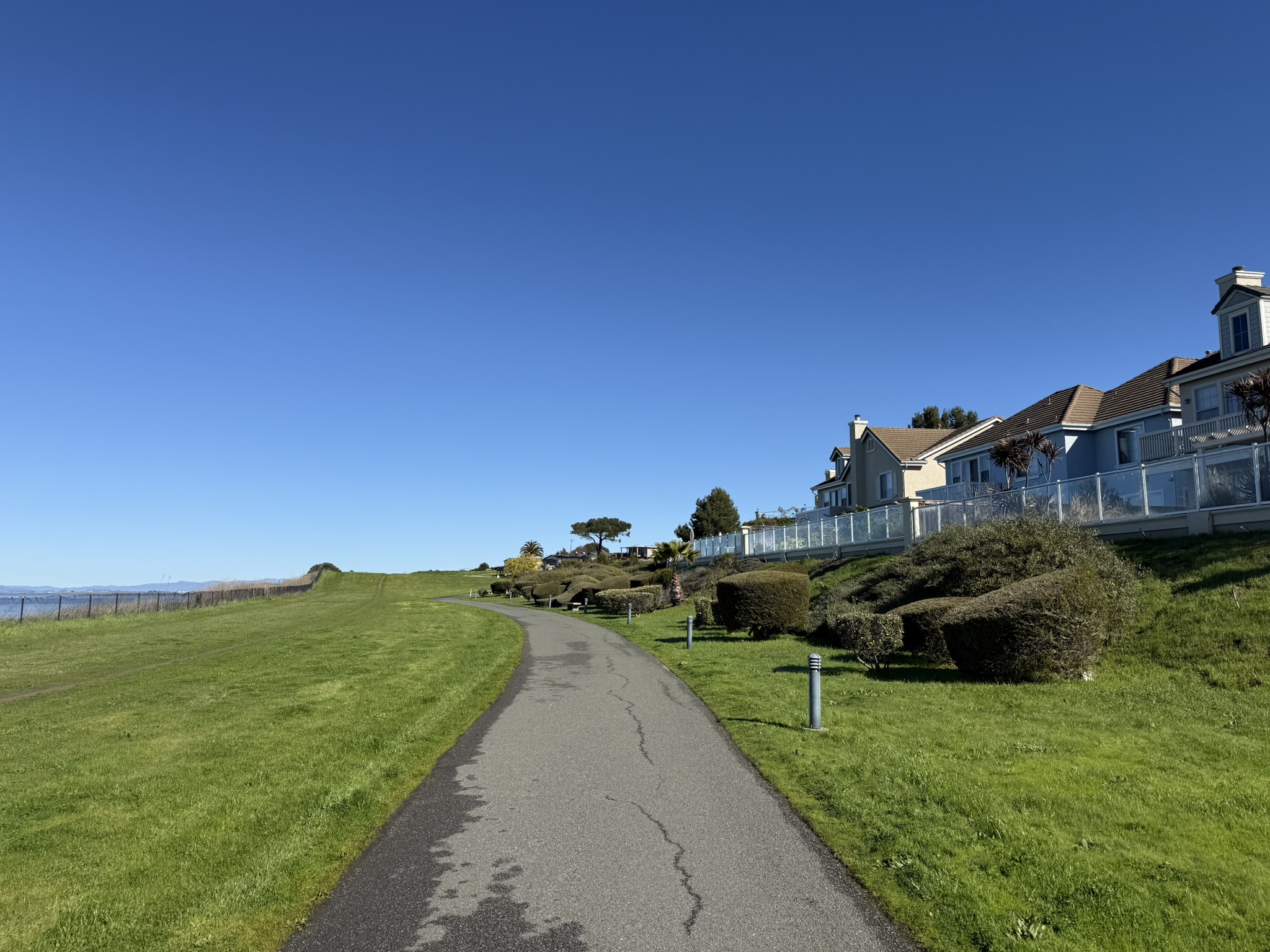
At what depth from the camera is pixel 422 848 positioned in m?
6.32

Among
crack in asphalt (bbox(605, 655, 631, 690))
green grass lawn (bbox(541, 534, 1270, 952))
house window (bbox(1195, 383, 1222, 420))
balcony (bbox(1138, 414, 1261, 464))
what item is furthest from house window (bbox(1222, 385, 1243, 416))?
crack in asphalt (bbox(605, 655, 631, 690))

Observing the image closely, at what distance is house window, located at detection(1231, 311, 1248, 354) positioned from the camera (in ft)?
96.6

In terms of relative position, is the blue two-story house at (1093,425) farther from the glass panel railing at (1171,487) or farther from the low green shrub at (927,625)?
the low green shrub at (927,625)

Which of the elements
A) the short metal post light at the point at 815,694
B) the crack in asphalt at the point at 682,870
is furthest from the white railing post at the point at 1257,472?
the crack in asphalt at the point at 682,870

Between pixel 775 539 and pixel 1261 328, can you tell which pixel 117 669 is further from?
pixel 1261 328

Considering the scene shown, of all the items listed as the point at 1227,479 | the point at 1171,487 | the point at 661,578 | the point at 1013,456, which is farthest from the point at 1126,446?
the point at 661,578

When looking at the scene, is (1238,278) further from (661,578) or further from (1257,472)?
(661,578)

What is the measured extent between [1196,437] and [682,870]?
3028 cm

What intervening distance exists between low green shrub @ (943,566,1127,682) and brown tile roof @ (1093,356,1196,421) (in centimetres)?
2571

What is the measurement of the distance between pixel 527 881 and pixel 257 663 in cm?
1612

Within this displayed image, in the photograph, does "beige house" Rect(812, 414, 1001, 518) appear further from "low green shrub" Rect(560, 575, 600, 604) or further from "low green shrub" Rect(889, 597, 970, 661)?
"low green shrub" Rect(889, 597, 970, 661)

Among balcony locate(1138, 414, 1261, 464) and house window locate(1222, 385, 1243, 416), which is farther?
house window locate(1222, 385, 1243, 416)

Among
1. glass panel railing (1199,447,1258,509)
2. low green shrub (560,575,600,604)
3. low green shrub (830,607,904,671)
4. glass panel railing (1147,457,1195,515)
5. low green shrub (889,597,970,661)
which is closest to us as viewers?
low green shrub (830,607,904,671)

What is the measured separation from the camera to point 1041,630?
1200 centimetres
